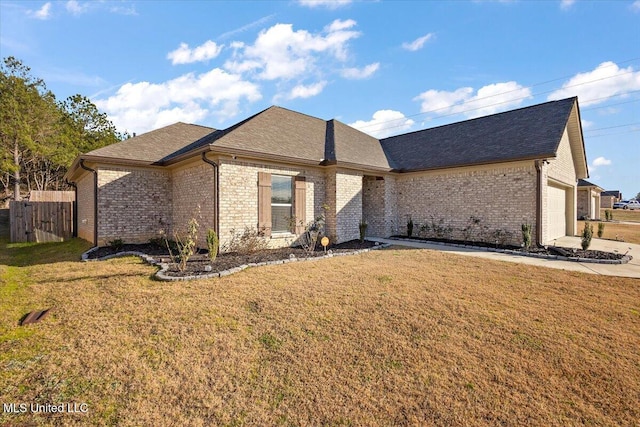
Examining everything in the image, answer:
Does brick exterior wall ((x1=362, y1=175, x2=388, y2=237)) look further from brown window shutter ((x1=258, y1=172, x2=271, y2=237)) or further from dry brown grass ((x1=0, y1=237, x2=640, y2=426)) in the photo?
dry brown grass ((x1=0, y1=237, x2=640, y2=426))

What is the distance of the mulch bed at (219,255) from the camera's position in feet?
21.8

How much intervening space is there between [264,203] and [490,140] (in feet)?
32.4

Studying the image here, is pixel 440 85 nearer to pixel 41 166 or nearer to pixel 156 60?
pixel 156 60

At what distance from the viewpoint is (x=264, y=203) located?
9.49 m

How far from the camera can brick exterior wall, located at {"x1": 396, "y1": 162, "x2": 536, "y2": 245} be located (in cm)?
1062

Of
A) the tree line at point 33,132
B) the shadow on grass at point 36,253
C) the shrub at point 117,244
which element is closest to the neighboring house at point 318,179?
the shrub at point 117,244

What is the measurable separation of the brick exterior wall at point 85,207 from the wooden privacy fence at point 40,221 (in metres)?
0.82

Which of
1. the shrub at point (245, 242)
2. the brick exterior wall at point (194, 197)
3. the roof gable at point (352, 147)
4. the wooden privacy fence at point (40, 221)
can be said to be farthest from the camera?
the wooden privacy fence at point (40, 221)

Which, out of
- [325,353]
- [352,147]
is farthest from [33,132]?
[325,353]

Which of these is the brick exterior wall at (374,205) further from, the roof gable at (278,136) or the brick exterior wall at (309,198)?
the roof gable at (278,136)

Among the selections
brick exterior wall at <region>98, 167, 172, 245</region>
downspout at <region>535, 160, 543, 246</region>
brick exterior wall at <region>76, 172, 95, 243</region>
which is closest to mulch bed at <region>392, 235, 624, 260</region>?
downspout at <region>535, 160, 543, 246</region>

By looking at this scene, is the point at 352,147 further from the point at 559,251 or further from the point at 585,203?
the point at 585,203

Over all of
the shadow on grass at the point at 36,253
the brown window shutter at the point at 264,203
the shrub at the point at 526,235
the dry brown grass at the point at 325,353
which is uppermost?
the brown window shutter at the point at 264,203

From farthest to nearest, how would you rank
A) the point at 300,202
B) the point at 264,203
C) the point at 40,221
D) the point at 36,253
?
1. the point at 40,221
2. the point at 300,202
3. the point at 36,253
4. the point at 264,203
